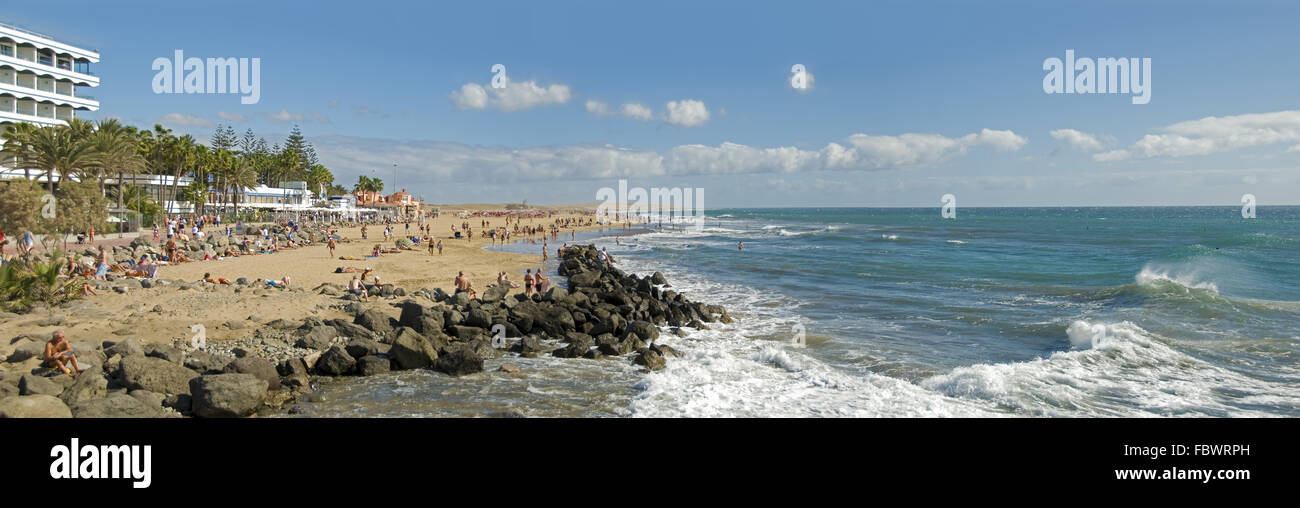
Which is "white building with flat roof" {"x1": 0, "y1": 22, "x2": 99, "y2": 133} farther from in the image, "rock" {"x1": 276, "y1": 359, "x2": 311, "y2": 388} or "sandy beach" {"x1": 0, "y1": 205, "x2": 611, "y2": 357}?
"rock" {"x1": 276, "y1": 359, "x2": 311, "y2": 388}

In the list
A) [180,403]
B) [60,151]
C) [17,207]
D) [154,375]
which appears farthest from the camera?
[60,151]

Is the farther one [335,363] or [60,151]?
[60,151]

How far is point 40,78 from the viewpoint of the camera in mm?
46250

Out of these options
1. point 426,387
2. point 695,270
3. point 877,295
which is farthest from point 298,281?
point 877,295

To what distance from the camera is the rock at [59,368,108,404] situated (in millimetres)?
9344

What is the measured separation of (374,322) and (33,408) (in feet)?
→ 25.4

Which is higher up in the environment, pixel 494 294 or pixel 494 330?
pixel 494 294

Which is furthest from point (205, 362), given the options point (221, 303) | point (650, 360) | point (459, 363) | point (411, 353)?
point (650, 360)

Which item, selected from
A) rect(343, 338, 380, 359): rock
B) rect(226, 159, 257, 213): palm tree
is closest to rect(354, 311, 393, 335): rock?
rect(343, 338, 380, 359): rock

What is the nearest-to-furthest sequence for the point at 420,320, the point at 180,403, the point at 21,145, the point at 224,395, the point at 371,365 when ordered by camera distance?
the point at 224,395
the point at 180,403
the point at 371,365
the point at 420,320
the point at 21,145

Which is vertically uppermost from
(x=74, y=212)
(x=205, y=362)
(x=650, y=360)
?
(x=74, y=212)

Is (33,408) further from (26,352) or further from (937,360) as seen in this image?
(937,360)

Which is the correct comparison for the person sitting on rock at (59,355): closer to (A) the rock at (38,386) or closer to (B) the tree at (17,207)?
(A) the rock at (38,386)
